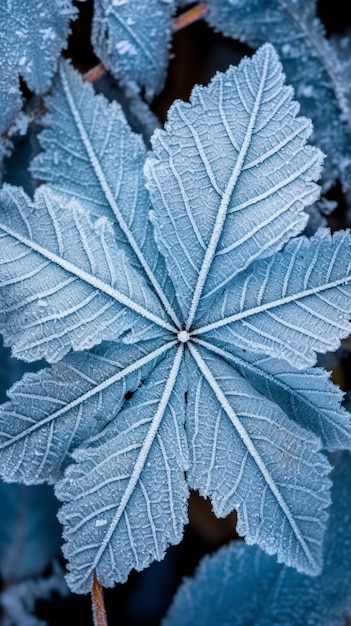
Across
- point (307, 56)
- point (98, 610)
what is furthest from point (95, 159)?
point (98, 610)

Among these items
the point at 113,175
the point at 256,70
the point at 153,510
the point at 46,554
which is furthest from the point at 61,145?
the point at 46,554

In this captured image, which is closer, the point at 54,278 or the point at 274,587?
the point at 54,278

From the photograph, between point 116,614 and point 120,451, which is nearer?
point 120,451

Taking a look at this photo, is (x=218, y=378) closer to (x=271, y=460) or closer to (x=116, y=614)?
(x=271, y=460)

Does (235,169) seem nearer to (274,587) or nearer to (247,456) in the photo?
(247,456)

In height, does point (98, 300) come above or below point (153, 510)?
above

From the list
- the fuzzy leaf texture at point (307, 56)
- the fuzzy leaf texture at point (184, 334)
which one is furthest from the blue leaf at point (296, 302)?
the fuzzy leaf texture at point (307, 56)

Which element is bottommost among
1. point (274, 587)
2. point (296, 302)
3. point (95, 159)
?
Result: point (274, 587)
